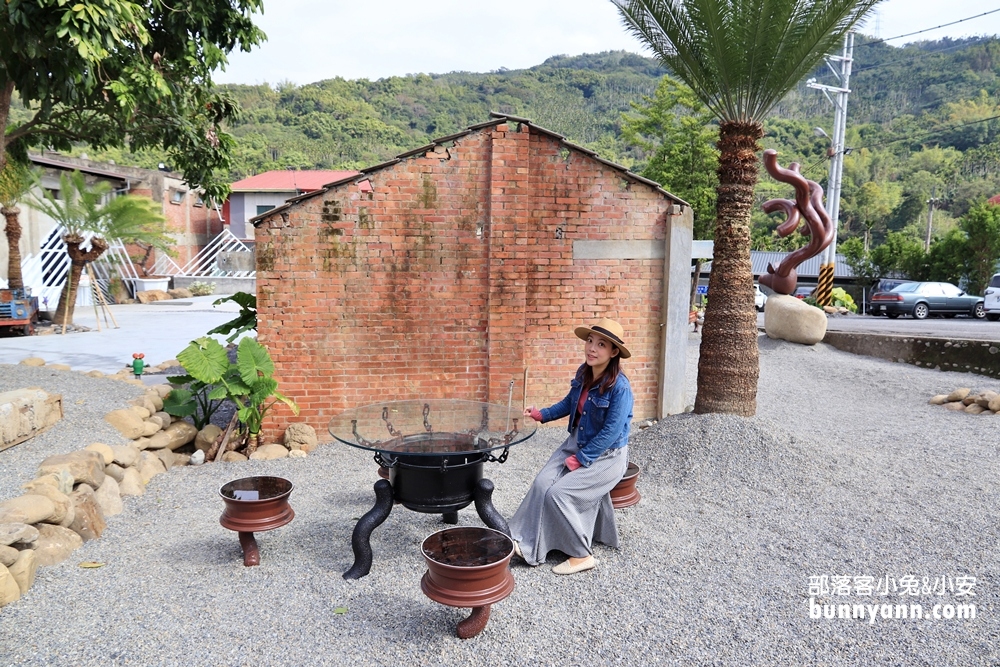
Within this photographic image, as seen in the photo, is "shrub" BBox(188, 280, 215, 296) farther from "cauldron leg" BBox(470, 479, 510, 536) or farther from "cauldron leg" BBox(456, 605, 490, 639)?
"cauldron leg" BBox(456, 605, 490, 639)

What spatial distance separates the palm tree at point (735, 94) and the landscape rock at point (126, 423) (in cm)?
590

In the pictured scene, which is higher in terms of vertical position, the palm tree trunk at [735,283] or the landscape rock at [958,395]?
the palm tree trunk at [735,283]

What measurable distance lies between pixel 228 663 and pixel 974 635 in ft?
13.0

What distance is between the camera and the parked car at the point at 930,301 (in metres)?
24.0

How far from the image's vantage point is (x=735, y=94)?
290 inches

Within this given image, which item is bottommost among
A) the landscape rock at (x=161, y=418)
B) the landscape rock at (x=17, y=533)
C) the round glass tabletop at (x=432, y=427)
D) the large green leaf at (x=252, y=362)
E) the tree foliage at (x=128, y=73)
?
the landscape rock at (x=161, y=418)

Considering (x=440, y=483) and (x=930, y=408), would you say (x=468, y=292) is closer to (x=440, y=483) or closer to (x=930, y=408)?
(x=440, y=483)

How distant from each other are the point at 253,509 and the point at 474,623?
1637 mm

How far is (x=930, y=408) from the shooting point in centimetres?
954

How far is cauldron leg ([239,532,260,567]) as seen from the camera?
437 centimetres

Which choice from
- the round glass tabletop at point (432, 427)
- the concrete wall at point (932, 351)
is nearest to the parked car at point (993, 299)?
the concrete wall at point (932, 351)

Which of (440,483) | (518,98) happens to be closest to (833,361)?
(440,483)

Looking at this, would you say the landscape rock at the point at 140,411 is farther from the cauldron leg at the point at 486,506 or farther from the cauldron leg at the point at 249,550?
the cauldron leg at the point at 486,506

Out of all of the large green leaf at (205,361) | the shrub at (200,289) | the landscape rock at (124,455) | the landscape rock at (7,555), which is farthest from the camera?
the shrub at (200,289)
